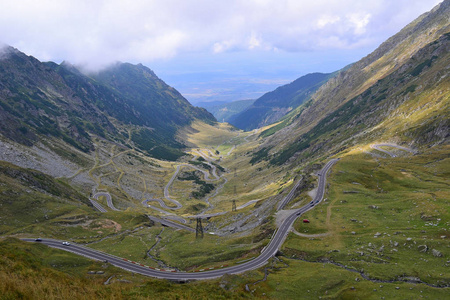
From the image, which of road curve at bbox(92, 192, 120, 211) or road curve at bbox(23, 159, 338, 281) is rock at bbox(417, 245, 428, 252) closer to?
road curve at bbox(23, 159, 338, 281)

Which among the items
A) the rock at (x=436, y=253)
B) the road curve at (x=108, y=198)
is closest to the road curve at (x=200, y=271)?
the rock at (x=436, y=253)

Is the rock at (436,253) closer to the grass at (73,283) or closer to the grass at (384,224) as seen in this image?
the grass at (384,224)

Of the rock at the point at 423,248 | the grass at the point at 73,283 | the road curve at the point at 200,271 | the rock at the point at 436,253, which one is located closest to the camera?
the grass at the point at 73,283

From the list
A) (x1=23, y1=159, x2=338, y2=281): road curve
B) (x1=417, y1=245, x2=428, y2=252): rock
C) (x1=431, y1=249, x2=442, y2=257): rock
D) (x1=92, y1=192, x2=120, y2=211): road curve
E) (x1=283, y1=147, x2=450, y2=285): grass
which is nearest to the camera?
(x1=431, y1=249, x2=442, y2=257): rock

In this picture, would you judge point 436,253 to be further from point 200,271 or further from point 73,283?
point 73,283

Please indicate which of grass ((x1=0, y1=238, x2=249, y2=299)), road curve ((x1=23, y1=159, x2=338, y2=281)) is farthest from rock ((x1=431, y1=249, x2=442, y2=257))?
grass ((x1=0, y1=238, x2=249, y2=299))

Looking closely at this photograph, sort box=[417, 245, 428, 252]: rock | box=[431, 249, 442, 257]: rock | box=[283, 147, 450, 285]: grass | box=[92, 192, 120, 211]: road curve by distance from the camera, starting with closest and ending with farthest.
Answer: box=[431, 249, 442, 257]: rock, box=[283, 147, 450, 285]: grass, box=[417, 245, 428, 252]: rock, box=[92, 192, 120, 211]: road curve

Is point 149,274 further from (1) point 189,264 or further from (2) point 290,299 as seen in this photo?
(2) point 290,299

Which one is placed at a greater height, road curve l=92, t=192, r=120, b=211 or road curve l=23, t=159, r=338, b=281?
road curve l=92, t=192, r=120, b=211

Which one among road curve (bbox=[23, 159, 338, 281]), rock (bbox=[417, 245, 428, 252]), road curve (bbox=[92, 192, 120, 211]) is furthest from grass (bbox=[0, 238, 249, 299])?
road curve (bbox=[92, 192, 120, 211])

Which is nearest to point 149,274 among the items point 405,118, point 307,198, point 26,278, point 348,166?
point 26,278

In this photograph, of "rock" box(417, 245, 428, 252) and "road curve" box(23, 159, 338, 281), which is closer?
"rock" box(417, 245, 428, 252)
